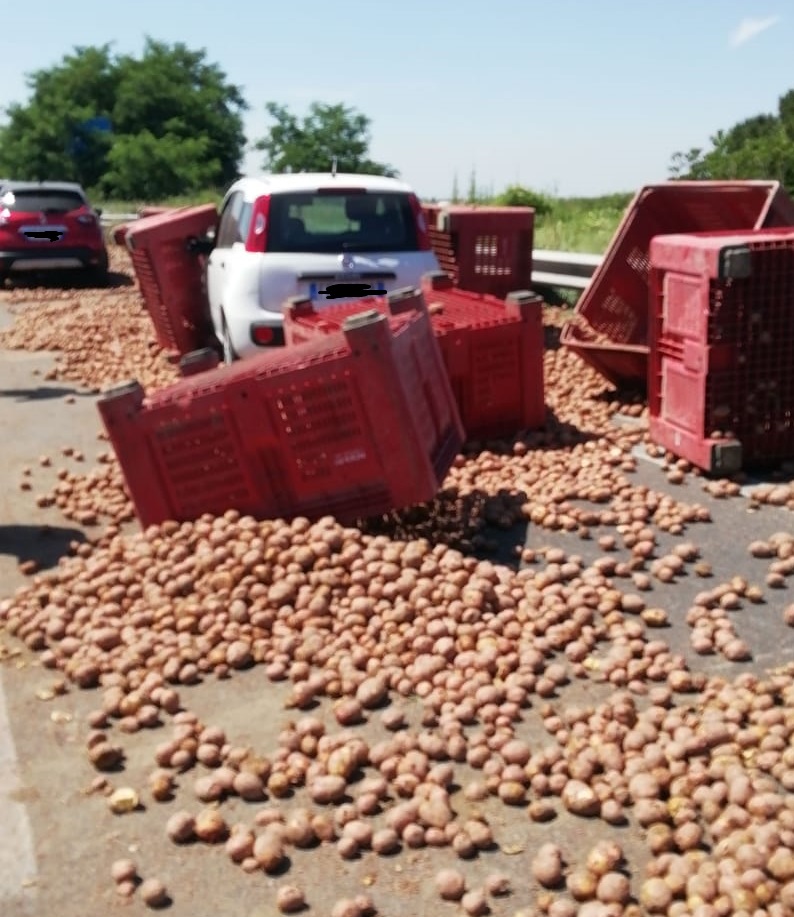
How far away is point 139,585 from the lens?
19.1 feet

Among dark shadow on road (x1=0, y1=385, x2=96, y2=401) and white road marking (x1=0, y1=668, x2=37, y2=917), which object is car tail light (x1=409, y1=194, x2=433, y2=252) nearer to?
dark shadow on road (x1=0, y1=385, x2=96, y2=401)

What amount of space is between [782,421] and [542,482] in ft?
4.85

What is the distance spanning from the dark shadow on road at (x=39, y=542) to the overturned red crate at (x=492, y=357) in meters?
2.05

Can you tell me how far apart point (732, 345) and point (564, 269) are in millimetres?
7560

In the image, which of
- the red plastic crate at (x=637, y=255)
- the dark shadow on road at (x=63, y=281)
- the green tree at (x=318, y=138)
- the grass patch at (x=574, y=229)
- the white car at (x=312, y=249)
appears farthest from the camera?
the green tree at (x=318, y=138)

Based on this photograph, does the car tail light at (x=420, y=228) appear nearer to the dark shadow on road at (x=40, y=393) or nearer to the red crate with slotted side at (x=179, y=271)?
the red crate with slotted side at (x=179, y=271)

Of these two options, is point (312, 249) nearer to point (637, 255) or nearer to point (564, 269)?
point (637, 255)

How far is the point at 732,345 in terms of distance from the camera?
7113 mm

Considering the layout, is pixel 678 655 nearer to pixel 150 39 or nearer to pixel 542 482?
pixel 542 482

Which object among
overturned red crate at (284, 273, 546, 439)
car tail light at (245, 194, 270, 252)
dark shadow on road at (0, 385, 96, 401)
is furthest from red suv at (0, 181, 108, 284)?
overturned red crate at (284, 273, 546, 439)

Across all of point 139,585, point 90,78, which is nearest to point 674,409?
point 139,585

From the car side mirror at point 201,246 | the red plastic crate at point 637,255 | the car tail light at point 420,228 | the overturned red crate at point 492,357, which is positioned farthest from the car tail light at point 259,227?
the red plastic crate at point 637,255

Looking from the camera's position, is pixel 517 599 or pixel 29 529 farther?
pixel 29 529

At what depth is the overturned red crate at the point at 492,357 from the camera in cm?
802
